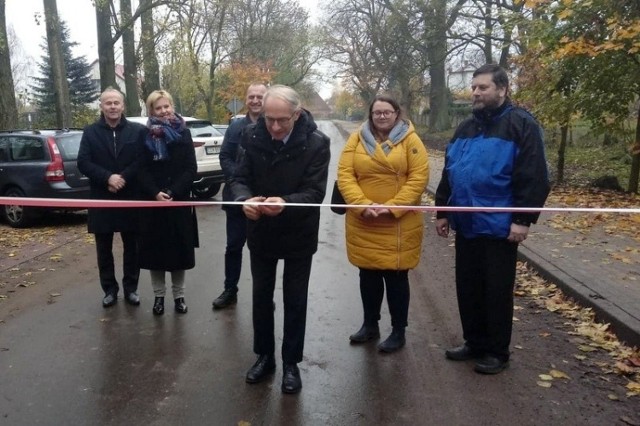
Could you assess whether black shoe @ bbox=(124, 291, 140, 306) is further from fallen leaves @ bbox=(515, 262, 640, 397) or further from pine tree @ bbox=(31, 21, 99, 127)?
pine tree @ bbox=(31, 21, 99, 127)

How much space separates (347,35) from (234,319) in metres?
46.3

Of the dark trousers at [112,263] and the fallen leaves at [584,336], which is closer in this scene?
the fallen leaves at [584,336]

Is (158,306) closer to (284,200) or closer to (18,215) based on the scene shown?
(284,200)

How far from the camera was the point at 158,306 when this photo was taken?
554 centimetres

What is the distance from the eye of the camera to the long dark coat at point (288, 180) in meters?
3.85

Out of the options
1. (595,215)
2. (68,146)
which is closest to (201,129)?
(68,146)

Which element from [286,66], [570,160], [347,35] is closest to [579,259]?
[570,160]

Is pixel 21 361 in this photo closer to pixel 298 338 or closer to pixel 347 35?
pixel 298 338

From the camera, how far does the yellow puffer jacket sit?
437cm

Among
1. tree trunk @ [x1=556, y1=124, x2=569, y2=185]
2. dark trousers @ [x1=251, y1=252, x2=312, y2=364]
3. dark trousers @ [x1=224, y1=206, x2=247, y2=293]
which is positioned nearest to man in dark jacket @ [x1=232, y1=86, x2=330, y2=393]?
dark trousers @ [x1=251, y1=252, x2=312, y2=364]

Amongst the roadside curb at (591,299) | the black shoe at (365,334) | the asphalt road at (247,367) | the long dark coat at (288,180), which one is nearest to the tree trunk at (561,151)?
the roadside curb at (591,299)

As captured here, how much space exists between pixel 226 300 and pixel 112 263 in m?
1.18

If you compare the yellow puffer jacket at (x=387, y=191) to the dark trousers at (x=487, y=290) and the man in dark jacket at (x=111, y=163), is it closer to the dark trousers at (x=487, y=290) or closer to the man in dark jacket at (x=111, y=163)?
the dark trousers at (x=487, y=290)

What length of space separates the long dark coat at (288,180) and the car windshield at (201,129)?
9.85 m
